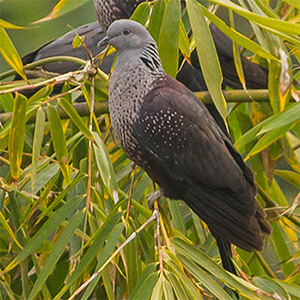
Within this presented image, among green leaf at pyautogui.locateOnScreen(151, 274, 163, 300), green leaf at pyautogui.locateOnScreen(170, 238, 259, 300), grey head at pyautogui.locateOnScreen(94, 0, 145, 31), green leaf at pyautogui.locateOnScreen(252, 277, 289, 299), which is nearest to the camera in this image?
green leaf at pyautogui.locateOnScreen(151, 274, 163, 300)

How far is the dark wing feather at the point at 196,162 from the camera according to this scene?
111 cm

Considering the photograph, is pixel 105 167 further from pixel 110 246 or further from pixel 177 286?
pixel 177 286

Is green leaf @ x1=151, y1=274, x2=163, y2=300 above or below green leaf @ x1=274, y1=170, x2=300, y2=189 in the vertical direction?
above

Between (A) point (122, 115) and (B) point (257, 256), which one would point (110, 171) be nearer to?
(A) point (122, 115)

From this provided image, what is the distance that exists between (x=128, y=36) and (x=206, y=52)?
19cm

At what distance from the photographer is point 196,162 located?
1.14 m

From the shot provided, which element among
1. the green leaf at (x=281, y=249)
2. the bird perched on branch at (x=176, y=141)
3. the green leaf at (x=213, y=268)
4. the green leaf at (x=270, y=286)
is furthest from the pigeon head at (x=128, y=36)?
the green leaf at (x=281, y=249)

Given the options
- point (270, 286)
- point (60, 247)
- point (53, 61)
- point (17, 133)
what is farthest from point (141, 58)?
point (270, 286)

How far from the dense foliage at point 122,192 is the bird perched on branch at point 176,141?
45mm

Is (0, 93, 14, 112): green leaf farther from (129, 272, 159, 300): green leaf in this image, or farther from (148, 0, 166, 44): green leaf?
(129, 272, 159, 300): green leaf

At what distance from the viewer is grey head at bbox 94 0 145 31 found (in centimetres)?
141

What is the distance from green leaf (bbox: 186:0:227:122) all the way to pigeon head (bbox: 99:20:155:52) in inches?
5.6

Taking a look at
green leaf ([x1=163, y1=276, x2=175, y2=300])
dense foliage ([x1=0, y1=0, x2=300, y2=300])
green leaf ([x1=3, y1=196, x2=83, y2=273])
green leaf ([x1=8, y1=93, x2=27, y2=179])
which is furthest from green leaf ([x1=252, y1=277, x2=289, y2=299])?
green leaf ([x1=8, y1=93, x2=27, y2=179])

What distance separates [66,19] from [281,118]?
3190mm
